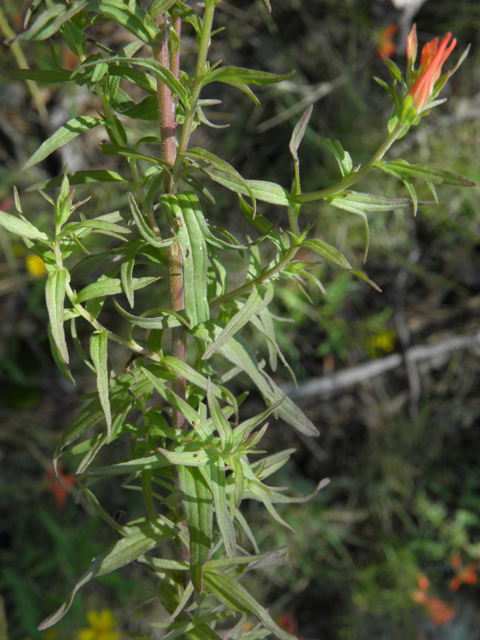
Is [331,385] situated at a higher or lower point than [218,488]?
lower

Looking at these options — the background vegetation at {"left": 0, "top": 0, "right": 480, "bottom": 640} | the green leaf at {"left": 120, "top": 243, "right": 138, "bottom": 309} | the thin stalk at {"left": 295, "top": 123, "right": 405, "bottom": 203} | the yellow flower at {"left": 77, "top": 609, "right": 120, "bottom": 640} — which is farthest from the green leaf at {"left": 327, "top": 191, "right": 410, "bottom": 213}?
the yellow flower at {"left": 77, "top": 609, "right": 120, "bottom": 640}

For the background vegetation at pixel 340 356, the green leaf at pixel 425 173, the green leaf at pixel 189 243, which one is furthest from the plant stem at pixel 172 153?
the background vegetation at pixel 340 356

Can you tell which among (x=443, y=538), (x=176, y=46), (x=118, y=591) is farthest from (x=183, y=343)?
(x=443, y=538)

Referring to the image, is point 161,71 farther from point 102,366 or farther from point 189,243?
point 102,366

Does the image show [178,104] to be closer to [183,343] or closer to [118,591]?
[183,343]

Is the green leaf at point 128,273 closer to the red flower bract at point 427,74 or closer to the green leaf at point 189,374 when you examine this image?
the green leaf at point 189,374

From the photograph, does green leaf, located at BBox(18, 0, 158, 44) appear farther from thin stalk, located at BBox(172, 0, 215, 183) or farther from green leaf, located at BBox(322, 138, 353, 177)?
green leaf, located at BBox(322, 138, 353, 177)
